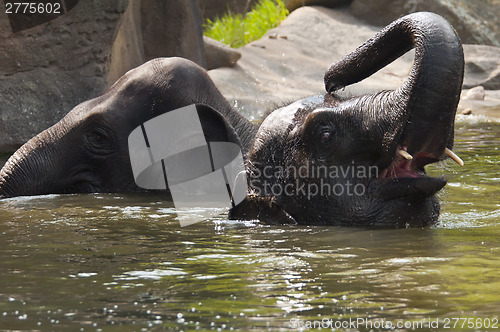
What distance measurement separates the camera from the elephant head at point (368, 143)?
14.2 ft

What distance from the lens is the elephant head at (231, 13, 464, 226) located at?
4324mm

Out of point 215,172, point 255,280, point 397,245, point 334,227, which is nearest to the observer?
point 255,280

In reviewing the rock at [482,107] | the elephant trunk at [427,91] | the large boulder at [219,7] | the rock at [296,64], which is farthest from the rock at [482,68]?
the elephant trunk at [427,91]

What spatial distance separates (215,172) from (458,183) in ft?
6.25

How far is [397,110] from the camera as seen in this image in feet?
14.8

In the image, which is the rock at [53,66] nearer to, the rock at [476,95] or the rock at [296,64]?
the rock at [296,64]

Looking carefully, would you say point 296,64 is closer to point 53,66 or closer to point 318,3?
A: point 318,3

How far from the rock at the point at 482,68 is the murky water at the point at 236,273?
37.7 ft

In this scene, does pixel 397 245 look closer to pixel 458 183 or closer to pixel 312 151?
pixel 312 151

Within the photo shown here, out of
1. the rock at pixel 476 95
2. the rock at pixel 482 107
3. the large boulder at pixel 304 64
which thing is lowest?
the rock at pixel 482 107

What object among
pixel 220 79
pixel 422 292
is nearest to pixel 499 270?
pixel 422 292

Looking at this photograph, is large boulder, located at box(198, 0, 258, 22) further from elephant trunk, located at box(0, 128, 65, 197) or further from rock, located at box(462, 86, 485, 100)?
elephant trunk, located at box(0, 128, 65, 197)

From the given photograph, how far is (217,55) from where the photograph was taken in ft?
52.5

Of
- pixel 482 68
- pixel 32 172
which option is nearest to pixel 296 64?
pixel 482 68
